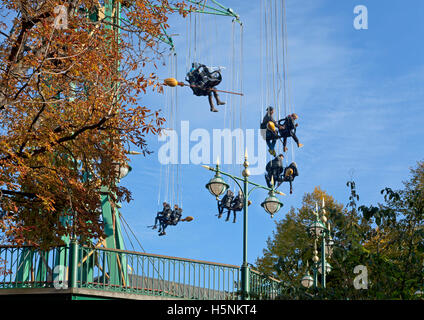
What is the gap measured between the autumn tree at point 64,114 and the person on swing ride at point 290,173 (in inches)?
639

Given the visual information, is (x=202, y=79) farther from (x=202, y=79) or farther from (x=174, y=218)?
(x=174, y=218)

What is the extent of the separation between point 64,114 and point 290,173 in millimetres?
17688

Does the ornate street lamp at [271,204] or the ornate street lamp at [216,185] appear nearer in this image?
the ornate street lamp at [216,185]

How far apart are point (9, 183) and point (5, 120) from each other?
247 cm

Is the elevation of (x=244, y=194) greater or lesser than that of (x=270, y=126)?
lesser

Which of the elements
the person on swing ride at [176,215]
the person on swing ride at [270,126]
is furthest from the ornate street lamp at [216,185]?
the person on swing ride at [176,215]

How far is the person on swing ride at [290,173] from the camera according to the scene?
113ft

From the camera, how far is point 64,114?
18328 millimetres

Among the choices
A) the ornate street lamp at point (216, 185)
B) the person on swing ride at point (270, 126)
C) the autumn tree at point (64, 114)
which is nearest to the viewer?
the autumn tree at point (64, 114)

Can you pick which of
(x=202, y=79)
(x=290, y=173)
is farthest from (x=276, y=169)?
(x=202, y=79)

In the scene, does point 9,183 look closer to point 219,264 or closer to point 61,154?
point 61,154

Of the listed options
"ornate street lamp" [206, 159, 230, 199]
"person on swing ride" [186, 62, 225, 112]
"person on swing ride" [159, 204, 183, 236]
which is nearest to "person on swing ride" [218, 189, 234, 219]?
"person on swing ride" [159, 204, 183, 236]

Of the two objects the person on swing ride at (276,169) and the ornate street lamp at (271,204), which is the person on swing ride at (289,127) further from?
the ornate street lamp at (271,204)
